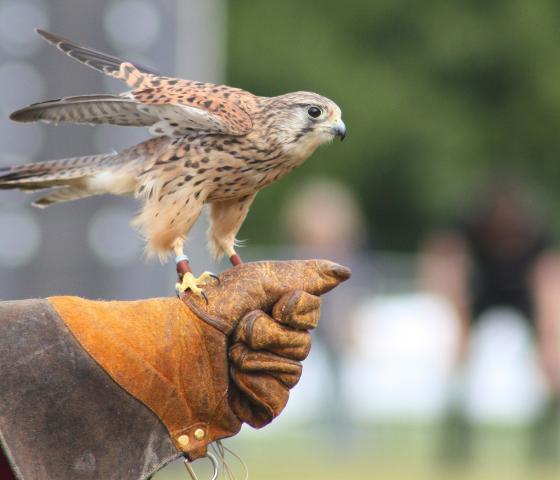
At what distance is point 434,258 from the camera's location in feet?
29.9

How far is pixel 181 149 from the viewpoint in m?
3.77

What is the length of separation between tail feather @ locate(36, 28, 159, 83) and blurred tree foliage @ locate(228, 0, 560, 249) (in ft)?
57.1

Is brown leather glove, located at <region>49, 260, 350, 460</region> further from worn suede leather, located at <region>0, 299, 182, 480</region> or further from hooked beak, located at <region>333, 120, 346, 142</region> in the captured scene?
hooked beak, located at <region>333, 120, 346, 142</region>

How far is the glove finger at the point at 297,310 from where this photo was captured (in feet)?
10.2

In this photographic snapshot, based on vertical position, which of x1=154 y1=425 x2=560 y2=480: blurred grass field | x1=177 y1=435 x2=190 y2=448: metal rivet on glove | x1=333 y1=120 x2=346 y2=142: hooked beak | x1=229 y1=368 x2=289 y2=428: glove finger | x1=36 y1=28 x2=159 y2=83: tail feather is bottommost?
x1=154 y1=425 x2=560 y2=480: blurred grass field

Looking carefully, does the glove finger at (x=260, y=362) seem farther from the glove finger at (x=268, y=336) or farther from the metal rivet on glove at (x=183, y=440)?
the metal rivet on glove at (x=183, y=440)

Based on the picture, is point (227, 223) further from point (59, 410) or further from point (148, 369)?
point (59, 410)

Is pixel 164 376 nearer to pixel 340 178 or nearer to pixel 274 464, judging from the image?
pixel 274 464

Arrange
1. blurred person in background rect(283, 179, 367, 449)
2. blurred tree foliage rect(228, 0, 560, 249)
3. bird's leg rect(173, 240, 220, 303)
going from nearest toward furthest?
bird's leg rect(173, 240, 220, 303)
blurred person in background rect(283, 179, 367, 449)
blurred tree foliage rect(228, 0, 560, 249)

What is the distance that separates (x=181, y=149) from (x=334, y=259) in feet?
17.5

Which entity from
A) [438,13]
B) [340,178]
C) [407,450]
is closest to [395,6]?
[438,13]

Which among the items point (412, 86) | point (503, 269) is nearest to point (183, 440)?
point (503, 269)

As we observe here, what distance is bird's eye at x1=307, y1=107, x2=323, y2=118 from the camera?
3930 mm

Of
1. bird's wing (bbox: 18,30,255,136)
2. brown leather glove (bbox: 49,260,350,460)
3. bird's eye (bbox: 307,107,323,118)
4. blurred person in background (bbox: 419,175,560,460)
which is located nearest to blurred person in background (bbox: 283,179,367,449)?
blurred person in background (bbox: 419,175,560,460)
